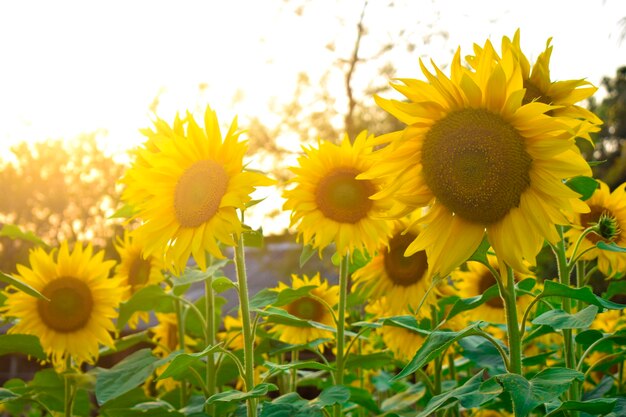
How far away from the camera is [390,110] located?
149 cm

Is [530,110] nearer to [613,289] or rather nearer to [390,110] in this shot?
[390,110]

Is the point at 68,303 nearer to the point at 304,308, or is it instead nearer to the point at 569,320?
the point at 304,308

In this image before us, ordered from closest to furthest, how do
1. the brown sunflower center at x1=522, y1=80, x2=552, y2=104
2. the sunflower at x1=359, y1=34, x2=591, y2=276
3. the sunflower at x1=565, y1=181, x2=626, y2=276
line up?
the sunflower at x1=359, y1=34, x2=591, y2=276, the brown sunflower center at x1=522, y1=80, x2=552, y2=104, the sunflower at x1=565, y1=181, x2=626, y2=276

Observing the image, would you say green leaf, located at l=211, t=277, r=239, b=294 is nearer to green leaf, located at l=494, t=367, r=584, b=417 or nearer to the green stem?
the green stem

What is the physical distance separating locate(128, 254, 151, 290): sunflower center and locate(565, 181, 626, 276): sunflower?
1.55 m

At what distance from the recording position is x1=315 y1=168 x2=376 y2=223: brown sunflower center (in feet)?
7.99

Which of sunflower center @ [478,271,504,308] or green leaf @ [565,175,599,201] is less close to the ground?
green leaf @ [565,175,599,201]

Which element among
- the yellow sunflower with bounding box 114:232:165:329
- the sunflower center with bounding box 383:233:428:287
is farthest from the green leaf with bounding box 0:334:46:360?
the sunflower center with bounding box 383:233:428:287

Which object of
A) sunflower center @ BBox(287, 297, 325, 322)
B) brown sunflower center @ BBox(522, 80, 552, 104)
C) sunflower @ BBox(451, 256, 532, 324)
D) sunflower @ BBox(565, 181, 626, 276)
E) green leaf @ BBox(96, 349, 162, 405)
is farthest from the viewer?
sunflower center @ BBox(287, 297, 325, 322)

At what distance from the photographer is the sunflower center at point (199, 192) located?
1.92 metres

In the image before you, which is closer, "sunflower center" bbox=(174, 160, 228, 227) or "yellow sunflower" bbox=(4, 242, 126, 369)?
"sunflower center" bbox=(174, 160, 228, 227)

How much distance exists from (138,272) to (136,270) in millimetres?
26

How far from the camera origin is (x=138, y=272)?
3035 millimetres

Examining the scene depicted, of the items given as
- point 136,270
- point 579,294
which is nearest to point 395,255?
point 136,270
